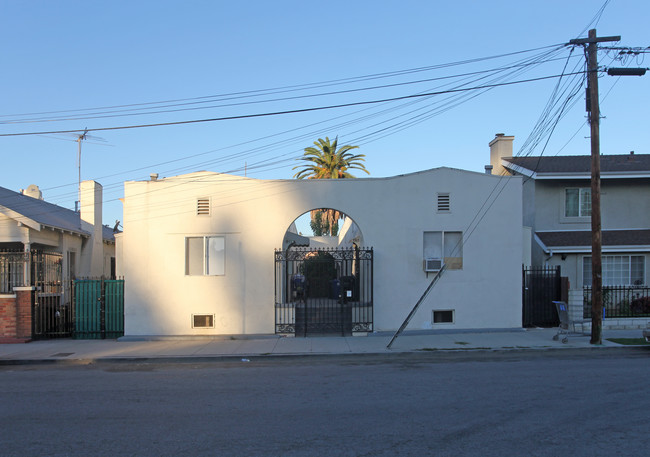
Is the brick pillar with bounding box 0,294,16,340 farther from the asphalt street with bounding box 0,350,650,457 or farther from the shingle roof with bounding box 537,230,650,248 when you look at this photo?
the shingle roof with bounding box 537,230,650,248

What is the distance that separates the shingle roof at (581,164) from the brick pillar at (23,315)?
57.4ft

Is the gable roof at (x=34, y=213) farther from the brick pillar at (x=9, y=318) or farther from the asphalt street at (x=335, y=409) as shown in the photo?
the asphalt street at (x=335, y=409)

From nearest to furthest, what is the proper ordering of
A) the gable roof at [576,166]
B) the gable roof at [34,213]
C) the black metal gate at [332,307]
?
the black metal gate at [332,307] < the gable roof at [34,213] < the gable roof at [576,166]

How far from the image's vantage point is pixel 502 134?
940 inches

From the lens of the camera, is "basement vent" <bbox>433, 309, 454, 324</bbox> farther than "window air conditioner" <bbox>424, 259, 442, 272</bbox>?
Yes

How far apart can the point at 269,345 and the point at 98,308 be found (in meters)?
5.70

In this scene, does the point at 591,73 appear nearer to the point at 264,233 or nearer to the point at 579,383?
the point at 579,383

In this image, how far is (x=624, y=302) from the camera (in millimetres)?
18031

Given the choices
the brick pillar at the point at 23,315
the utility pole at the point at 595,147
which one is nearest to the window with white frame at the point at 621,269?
the utility pole at the point at 595,147

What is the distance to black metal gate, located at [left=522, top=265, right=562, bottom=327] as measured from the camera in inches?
671

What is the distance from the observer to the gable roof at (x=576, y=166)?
20.0 m

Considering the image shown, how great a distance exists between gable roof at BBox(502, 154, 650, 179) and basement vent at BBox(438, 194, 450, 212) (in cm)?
559

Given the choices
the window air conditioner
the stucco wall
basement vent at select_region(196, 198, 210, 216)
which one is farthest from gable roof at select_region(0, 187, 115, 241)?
the window air conditioner

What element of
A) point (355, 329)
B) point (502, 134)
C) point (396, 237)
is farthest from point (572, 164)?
point (355, 329)
